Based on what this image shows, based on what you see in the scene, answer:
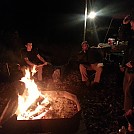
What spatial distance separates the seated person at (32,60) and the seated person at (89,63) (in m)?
1.30

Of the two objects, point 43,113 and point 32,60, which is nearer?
point 43,113

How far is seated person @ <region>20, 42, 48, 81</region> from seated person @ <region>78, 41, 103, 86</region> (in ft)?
4.27

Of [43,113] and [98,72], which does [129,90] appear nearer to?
[43,113]

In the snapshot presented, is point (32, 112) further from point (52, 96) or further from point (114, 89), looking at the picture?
point (114, 89)

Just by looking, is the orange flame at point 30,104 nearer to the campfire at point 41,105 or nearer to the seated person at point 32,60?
the campfire at point 41,105

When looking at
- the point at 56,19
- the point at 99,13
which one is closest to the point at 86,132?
the point at 56,19

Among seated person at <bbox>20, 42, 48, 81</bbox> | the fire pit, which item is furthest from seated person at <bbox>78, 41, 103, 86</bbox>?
the fire pit

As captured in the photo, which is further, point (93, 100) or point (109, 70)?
point (109, 70)

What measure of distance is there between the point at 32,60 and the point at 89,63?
205 centimetres

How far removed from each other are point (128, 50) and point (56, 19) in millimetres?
10721

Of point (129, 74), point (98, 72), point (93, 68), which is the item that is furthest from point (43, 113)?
point (93, 68)

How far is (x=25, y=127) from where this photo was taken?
14.3 feet

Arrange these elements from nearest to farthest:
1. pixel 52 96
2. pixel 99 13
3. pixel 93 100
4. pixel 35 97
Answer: pixel 35 97
pixel 52 96
pixel 93 100
pixel 99 13

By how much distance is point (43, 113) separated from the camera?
191 inches
